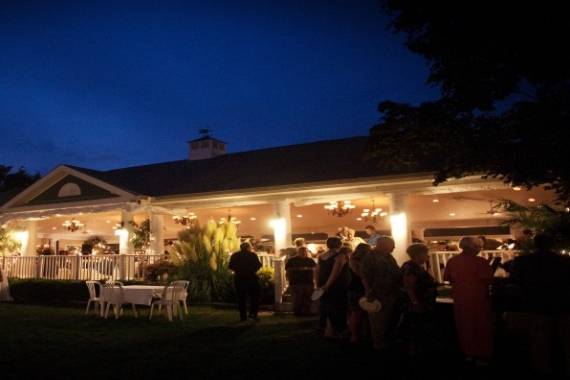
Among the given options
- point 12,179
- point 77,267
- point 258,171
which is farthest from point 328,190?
point 12,179

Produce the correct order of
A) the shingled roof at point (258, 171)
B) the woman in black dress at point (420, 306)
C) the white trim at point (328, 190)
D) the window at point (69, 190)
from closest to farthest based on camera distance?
the woman in black dress at point (420, 306), the white trim at point (328, 190), the shingled roof at point (258, 171), the window at point (69, 190)

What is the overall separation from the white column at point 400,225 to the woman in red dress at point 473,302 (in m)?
7.15

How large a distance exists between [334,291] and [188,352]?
2.43 meters

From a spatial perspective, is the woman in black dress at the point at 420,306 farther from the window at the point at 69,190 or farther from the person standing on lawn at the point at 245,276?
the window at the point at 69,190

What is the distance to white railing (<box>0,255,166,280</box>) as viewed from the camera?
48.1 ft

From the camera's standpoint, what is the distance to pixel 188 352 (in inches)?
274

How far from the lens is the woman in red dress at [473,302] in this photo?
5777mm

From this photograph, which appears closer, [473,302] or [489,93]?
[473,302]

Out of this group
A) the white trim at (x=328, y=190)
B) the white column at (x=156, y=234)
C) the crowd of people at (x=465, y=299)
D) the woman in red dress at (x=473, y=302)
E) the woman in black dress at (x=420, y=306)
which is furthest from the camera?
the white column at (x=156, y=234)

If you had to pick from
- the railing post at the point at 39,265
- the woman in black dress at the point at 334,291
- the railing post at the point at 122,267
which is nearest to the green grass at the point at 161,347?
the woman in black dress at the point at 334,291

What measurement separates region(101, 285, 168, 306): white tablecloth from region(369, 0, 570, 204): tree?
18.3 ft

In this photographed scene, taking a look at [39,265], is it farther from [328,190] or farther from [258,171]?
[328,190]

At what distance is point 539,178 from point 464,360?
3200 millimetres

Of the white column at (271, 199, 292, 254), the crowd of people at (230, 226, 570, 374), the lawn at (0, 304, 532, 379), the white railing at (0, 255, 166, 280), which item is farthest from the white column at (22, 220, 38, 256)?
the crowd of people at (230, 226, 570, 374)
